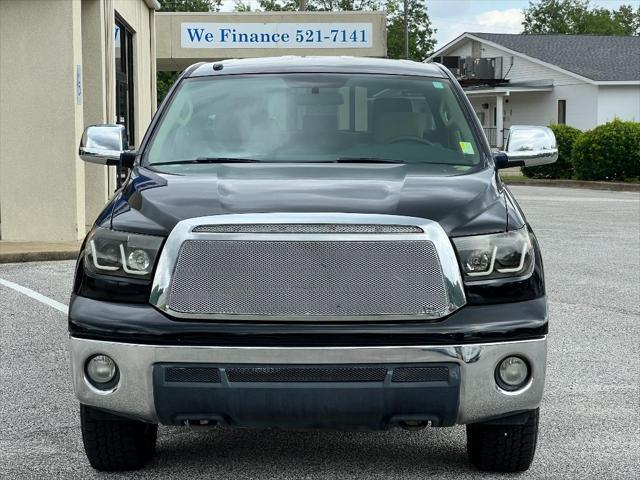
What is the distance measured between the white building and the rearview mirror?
42157mm

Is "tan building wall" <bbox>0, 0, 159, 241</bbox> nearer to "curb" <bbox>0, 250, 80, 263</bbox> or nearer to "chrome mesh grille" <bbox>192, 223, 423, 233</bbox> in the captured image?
"curb" <bbox>0, 250, 80, 263</bbox>

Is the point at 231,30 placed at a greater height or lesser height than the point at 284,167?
greater

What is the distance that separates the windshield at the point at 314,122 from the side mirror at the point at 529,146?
35 cm

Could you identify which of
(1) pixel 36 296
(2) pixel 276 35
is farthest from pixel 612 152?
(1) pixel 36 296

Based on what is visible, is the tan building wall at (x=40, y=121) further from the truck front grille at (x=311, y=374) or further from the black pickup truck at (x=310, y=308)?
the truck front grille at (x=311, y=374)

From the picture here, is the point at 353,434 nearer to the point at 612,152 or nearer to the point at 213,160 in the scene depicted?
the point at 213,160

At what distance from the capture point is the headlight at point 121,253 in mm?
4309

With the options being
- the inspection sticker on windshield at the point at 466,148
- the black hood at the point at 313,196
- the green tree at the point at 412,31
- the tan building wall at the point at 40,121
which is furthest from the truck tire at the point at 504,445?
the green tree at the point at 412,31

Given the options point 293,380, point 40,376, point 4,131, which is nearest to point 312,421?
point 293,380

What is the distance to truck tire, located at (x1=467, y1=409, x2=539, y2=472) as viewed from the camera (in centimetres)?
472

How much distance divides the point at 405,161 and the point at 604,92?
44747 mm

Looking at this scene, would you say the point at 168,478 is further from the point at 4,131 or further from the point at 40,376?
the point at 4,131

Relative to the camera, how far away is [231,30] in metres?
32.9

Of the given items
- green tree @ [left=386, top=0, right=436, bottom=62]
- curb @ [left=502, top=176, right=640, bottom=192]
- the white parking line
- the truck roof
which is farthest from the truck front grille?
green tree @ [left=386, top=0, right=436, bottom=62]
